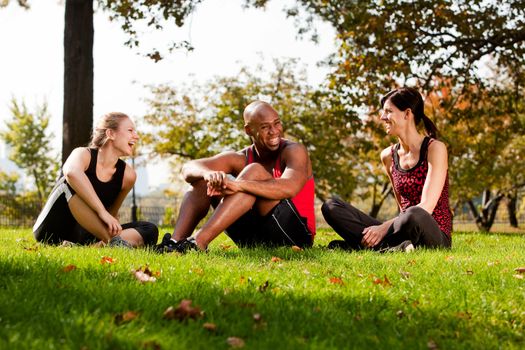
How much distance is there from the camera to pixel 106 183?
714 centimetres

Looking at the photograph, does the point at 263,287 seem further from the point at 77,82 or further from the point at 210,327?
the point at 77,82

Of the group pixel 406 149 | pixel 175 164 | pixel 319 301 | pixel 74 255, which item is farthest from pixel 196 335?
pixel 175 164

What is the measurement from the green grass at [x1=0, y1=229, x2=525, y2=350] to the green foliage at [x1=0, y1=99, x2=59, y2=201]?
33.7m

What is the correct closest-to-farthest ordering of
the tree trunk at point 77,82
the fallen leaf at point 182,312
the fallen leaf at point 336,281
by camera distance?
1. the fallen leaf at point 182,312
2. the fallen leaf at point 336,281
3. the tree trunk at point 77,82

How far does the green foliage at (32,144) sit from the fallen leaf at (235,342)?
35612mm

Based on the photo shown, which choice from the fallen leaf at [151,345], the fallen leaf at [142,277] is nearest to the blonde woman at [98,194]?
the fallen leaf at [142,277]

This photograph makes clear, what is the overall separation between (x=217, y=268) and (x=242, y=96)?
90.6 feet

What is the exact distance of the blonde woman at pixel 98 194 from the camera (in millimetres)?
6809

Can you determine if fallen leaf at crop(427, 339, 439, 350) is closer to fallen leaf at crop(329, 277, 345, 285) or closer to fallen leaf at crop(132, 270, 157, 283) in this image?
fallen leaf at crop(329, 277, 345, 285)

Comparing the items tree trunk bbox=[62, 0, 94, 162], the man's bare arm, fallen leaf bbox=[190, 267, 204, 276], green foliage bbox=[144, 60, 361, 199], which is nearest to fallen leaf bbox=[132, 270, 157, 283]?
fallen leaf bbox=[190, 267, 204, 276]

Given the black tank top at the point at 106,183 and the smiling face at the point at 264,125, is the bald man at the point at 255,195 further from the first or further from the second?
the black tank top at the point at 106,183

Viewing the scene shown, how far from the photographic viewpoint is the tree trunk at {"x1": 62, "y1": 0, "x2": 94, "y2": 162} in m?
15.2

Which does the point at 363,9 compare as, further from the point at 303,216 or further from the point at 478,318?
the point at 478,318

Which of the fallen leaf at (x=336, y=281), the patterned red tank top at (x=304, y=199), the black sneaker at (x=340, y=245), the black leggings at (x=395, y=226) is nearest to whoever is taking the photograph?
the fallen leaf at (x=336, y=281)
